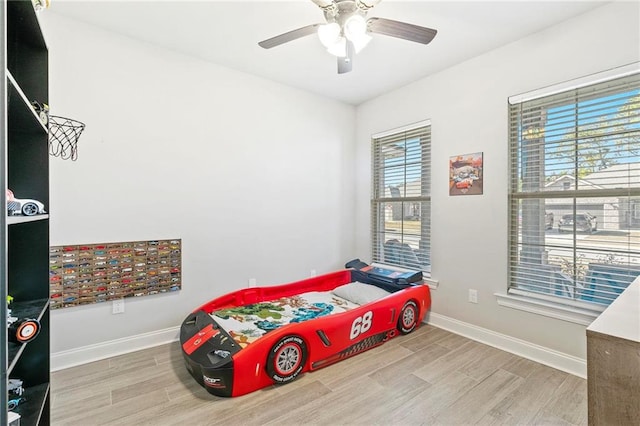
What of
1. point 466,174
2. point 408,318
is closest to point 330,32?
point 466,174

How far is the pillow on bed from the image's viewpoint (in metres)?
3.00

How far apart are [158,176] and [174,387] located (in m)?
1.73

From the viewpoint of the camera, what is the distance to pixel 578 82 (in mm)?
2295

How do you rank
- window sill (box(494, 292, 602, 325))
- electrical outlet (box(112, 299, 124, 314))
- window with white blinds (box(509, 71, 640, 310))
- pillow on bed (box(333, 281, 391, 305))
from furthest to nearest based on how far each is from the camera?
1. pillow on bed (box(333, 281, 391, 305))
2. electrical outlet (box(112, 299, 124, 314))
3. window sill (box(494, 292, 602, 325))
4. window with white blinds (box(509, 71, 640, 310))

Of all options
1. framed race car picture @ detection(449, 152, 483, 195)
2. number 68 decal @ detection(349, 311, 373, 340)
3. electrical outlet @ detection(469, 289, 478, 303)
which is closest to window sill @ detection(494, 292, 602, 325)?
electrical outlet @ detection(469, 289, 478, 303)

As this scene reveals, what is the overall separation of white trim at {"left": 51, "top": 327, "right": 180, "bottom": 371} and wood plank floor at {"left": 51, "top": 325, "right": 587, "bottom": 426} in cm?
7

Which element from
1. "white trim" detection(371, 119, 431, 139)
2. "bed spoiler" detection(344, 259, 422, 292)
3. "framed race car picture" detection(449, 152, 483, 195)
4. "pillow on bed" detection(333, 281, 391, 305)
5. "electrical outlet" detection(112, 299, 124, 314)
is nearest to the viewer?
"electrical outlet" detection(112, 299, 124, 314)

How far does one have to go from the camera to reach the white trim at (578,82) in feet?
6.88

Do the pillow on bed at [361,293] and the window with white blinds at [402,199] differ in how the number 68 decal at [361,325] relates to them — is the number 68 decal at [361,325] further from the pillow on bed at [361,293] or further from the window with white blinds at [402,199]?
the window with white blinds at [402,199]

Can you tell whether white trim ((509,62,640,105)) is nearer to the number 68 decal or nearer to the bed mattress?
the number 68 decal

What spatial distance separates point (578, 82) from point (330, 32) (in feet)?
6.40

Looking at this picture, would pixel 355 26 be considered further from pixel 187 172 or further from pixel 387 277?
pixel 387 277

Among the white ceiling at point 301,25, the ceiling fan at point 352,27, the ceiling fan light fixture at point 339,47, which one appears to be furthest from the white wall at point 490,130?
the ceiling fan light fixture at point 339,47

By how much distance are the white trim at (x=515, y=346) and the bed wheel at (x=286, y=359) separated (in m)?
1.67
